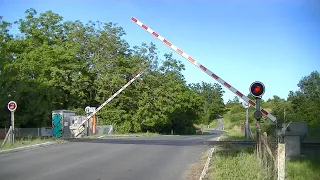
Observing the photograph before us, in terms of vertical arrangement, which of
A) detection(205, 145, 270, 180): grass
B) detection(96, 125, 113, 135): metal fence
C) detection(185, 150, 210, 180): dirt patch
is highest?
detection(205, 145, 270, 180): grass

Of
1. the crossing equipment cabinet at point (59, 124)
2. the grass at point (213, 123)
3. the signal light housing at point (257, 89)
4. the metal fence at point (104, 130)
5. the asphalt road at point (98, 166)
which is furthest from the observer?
the grass at point (213, 123)

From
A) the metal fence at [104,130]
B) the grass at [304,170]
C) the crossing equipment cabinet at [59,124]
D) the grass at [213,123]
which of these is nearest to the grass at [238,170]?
the grass at [304,170]

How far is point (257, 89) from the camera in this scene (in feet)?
40.2

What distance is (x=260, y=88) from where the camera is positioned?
1222 cm

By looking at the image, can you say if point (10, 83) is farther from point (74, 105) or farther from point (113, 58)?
point (113, 58)

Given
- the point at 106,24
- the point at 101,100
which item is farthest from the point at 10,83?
the point at 106,24

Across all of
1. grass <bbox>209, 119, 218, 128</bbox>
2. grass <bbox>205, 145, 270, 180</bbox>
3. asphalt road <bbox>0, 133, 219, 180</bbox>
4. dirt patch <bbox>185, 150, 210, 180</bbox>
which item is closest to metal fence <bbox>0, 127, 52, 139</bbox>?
asphalt road <bbox>0, 133, 219, 180</bbox>

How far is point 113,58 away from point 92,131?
661 inches

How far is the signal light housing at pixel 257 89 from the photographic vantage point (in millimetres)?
12188

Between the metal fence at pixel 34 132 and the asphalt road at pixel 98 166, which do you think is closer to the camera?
the asphalt road at pixel 98 166

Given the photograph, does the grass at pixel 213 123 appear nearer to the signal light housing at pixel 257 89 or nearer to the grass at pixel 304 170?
the grass at pixel 304 170

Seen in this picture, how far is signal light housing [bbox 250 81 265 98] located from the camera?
1219cm

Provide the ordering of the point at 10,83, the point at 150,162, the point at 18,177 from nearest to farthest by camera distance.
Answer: the point at 18,177 → the point at 150,162 → the point at 10,83

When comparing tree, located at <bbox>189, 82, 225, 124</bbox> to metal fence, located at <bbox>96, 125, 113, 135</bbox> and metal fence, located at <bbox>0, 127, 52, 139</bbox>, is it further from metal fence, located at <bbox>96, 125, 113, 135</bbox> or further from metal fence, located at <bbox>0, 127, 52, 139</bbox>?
metal fence, located at <bbox>0, 127, 52, 139</bbox>
